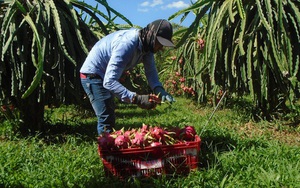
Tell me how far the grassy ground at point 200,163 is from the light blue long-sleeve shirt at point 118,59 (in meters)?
0.75

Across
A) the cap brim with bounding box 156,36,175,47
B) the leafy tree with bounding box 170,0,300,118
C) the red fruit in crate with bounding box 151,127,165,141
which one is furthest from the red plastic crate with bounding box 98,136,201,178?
the leafy tree with bounding box 170,0,300,118

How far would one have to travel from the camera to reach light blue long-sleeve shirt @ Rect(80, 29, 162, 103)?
3.13 metres

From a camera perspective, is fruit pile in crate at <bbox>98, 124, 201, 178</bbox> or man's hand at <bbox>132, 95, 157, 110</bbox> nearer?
fruit pile in crate at <bbox>98, 124, 201, 178</bbox>

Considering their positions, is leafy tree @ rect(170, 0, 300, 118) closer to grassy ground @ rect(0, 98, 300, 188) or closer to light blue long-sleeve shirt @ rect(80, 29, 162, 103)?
grassy ground @ rect(0, 98, 300, 188)

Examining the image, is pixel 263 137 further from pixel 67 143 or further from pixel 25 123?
pixel 25 123

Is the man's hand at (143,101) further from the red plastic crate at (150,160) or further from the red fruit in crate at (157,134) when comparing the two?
the red plastic crate at (150,160)

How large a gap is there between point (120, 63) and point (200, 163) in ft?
3.75

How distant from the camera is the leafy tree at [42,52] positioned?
4238 mm

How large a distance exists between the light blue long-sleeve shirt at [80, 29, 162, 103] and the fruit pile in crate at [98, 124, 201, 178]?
1.21 ft

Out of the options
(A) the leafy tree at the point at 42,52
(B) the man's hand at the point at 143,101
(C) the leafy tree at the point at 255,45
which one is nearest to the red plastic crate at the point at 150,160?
(B) the man's hand at the point at 143,101

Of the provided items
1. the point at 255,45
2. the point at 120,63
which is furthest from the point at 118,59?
the point at 255,45

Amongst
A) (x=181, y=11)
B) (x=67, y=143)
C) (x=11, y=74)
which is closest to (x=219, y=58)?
(x=181, y=11)

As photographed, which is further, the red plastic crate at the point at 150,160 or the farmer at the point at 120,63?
the farmer at the point at 120,63

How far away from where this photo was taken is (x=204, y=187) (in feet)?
9.21
